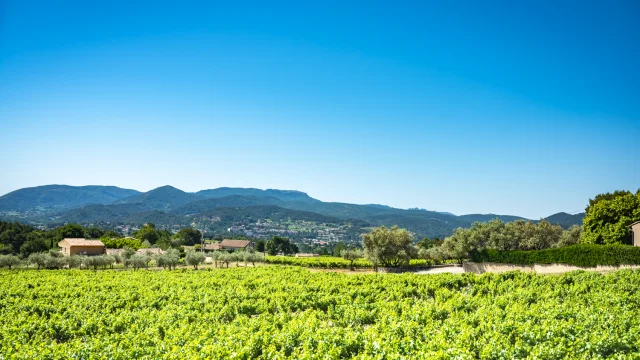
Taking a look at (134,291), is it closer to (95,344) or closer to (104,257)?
(95,344)

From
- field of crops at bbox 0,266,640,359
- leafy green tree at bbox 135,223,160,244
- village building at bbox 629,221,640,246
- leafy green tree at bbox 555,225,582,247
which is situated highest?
village building at bbox 629,221,640,246

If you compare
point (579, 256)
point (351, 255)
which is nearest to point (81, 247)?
point (351, 255)

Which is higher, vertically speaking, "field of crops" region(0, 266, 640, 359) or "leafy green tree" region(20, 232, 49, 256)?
"field of crops" region(0, 266, 640, 359)

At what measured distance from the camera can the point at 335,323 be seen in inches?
626

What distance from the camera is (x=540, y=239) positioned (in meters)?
46.3

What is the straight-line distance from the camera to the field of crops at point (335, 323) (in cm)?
Result: 1057

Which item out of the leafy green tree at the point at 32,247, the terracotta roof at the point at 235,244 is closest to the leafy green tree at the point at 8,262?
the leafy green tree at the point at 32,247

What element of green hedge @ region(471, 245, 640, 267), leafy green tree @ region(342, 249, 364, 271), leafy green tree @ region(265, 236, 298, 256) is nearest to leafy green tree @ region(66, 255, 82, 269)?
leafy green tree @ region(342, 249, 364, 271)

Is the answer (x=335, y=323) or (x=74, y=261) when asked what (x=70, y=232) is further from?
(x=335, y=323)

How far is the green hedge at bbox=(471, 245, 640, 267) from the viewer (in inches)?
1236

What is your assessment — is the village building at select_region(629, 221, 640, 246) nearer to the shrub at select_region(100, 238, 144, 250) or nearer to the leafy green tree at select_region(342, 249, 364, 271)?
the leafy green tree at select_region(342, 249, 364, 271)

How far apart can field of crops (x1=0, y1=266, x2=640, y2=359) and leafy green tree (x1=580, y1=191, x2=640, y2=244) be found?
15751 millimetres

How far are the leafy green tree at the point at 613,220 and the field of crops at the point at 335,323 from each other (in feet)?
51.7

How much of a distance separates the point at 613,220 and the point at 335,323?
3767 centimetres
